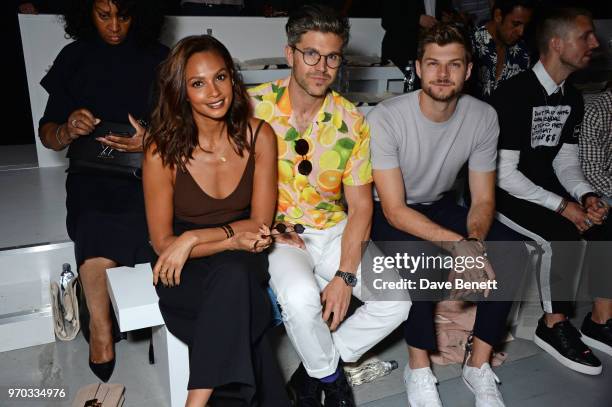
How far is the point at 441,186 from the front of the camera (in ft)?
6.61

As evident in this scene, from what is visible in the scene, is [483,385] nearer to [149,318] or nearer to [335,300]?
[335,300]

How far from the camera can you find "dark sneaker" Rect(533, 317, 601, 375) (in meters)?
1.99

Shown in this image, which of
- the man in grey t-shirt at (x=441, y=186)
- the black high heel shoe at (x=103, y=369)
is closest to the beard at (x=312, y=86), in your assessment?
the man in grey t-shirt at (x=441, y=186)

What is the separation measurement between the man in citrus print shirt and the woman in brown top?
114 millimetres

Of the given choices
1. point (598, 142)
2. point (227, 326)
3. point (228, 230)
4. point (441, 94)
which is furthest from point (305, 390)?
point (598, 142)

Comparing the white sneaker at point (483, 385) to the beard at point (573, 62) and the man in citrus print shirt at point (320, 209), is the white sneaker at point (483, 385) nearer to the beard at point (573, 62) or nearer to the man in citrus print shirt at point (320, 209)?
the man in citrus print shirt at point (320, 209)

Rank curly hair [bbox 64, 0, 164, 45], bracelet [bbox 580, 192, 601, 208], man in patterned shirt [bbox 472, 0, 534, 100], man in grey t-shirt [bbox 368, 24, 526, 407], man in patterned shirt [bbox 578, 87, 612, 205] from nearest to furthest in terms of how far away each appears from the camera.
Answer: man in grey t-shirt [bbox 368, 24, 526, 407], curly hair [bbox 64, 0, 164, 45], bracelet [bbox 580, 192, 601, 208], man in patterned shirt [bbox 578, 87, 612, 205], man in patterned shirt [bbox 472, 0, 534, 100]

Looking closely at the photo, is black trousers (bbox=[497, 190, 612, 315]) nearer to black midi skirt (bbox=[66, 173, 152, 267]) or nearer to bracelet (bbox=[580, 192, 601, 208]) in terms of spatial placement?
bracelet (bbox=[580, 192, 601, 208])

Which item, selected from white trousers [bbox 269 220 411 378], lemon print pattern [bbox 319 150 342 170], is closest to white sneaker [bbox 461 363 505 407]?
white trousers [bbox 269 220 411 378]

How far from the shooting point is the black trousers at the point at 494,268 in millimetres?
1751

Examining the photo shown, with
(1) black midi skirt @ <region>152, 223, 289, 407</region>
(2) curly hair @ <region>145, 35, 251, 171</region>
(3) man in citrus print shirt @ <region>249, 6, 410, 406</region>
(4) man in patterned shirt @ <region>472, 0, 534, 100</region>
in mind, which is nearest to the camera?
(1) black midi skirt @ <region>152, 223, 289, 407</region>

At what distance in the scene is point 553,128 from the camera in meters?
2.29

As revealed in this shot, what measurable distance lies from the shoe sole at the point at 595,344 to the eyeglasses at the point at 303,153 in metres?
1.28

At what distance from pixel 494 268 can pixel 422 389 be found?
0.45 meters
